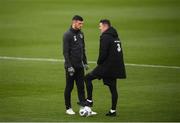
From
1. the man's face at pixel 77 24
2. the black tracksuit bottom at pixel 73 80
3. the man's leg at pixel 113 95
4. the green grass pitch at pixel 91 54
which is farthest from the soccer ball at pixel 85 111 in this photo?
the man's face at pixel 77 24

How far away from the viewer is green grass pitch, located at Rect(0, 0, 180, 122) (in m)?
17.7

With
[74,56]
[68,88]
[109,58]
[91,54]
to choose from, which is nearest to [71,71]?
[74,56]

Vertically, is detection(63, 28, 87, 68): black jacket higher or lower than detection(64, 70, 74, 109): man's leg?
higher

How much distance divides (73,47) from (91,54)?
10493 millimetres

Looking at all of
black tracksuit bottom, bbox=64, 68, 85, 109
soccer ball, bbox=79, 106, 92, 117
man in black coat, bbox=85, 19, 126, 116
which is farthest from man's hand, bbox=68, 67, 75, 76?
soccer ball, bbox=79, 106, 92, 117

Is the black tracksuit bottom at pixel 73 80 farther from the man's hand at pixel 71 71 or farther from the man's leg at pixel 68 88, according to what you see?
the man's hand at pixel 71 71

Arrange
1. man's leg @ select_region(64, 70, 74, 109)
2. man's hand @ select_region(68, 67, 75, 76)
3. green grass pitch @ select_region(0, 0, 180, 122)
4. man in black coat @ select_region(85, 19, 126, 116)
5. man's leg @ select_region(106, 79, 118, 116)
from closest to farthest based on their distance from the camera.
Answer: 1. man's hand @ select_region(68, 67, 75, 76)
2. man in black coat @ select_region(85, 19, 126, 116)
3. man's leg @ select_region(106, 79, 118, 116)
4. man's leg @ select_region(64, 70, 74, 109)
5. green grass pitch @ select_region(0, 0, 180, 122)

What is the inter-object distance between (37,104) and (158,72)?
606 centimetres

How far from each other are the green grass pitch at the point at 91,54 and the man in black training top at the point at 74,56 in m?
0.61

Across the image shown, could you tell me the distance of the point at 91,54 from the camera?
27.3 m

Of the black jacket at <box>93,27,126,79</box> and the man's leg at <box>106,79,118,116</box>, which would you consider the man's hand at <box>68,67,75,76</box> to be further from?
the man's leg at <box>106,79,118,116</box>

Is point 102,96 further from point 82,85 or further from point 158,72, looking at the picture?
point 158,72

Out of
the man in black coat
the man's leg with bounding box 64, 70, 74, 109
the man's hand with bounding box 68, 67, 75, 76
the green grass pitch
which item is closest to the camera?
the man's hand with bounding box 68, 67, 75, 76

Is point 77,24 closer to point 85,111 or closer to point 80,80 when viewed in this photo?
point 80,80
